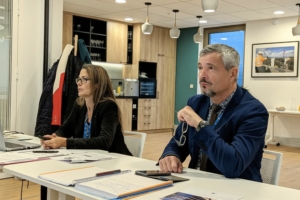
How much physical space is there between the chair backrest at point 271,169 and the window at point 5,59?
10.2ft

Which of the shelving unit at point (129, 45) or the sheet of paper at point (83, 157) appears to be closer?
the sheet of paper at point (83, 157)

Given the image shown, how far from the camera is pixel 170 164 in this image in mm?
1657

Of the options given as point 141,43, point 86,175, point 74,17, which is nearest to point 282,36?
point 141,43

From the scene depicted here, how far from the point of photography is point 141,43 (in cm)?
850

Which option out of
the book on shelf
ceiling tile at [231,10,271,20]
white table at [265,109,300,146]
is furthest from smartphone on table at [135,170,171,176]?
ceiling tile at [231,10,271,20]

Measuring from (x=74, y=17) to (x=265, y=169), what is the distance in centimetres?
660

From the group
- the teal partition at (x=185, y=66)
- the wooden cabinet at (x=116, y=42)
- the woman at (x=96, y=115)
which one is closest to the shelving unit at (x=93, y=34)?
the wooden cabinet at (x=116, y=42)

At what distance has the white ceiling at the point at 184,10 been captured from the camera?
6227 mm

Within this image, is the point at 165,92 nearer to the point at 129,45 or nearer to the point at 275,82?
the point at 129,45

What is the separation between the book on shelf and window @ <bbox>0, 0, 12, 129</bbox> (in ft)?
9.15

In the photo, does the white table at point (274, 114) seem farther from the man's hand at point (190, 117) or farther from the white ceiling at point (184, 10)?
the man's hand at point (190, 117)

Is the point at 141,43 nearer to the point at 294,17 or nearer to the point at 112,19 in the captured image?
the point at 112,19

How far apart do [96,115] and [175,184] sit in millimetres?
1172

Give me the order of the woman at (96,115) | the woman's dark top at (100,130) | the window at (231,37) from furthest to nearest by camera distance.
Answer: the window at (231,37) < the woman at (96,115) < the woman's dark top at (100,130)
